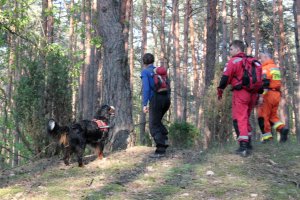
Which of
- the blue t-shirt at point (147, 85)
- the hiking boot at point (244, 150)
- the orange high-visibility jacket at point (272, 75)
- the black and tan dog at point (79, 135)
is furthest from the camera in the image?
the orange high-visibility jacket at point (272, 75)

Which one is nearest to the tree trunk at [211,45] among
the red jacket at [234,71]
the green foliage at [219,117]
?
the green foliage at [219,117]

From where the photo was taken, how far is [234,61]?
6562mm

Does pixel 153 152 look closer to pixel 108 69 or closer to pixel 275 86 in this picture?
pixel 108 69

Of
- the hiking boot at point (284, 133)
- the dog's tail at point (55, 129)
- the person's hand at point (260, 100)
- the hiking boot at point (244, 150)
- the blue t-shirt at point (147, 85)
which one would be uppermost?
the blue t-shirt at point (147, 85)

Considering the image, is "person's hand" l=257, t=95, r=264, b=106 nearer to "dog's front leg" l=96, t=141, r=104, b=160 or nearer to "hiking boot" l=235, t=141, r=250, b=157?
"hiking boot" l=235, t=141, r=250, b=157

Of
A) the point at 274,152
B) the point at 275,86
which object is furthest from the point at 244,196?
the point at 275,86

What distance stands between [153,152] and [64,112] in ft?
8.51

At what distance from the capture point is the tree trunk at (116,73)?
319 inches

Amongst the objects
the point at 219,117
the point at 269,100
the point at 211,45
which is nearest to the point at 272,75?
the point at 269,100

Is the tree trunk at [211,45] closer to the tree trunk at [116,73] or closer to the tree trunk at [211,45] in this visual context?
the tree trunk at [211,45]

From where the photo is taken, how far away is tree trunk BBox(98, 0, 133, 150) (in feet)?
26.6

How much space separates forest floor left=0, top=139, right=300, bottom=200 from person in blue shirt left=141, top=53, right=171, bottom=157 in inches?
16.8

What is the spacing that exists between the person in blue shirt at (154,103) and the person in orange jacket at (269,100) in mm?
2150

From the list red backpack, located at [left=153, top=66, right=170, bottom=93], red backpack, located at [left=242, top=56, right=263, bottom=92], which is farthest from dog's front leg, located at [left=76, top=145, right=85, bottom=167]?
red backpack, located at [left=242, top=56, right=263, bottom=92]
